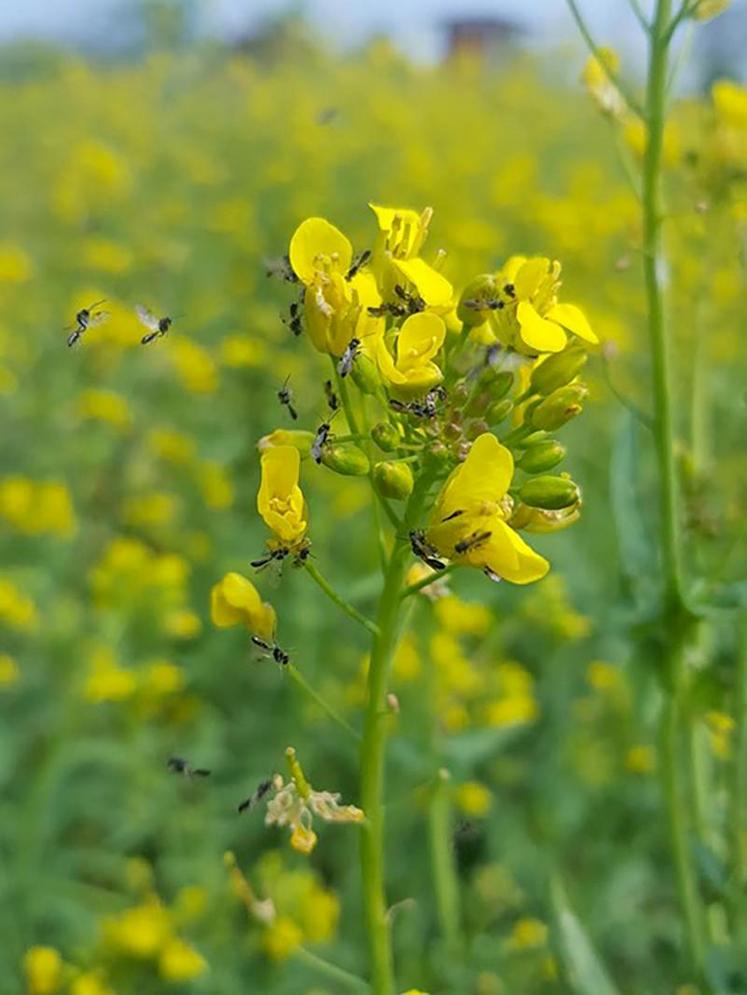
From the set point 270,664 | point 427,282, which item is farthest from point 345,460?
point 270,664

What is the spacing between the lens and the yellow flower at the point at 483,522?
77 cm

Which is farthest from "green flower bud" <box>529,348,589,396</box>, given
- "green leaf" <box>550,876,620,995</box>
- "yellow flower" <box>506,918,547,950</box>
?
"yellow flower" <box>506,918,547,950</box>

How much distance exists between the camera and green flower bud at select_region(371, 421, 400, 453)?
2.72ft

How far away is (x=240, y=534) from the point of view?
273 centimetres

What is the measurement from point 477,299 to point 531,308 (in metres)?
0.04

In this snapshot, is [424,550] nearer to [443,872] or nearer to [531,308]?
[531,308]

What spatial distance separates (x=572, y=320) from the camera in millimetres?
863

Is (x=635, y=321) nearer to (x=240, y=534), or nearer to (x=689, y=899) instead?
(x=240, y=534)

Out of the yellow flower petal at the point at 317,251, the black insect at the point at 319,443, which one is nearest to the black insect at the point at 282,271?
the yellow flower petal at the point at 317,251

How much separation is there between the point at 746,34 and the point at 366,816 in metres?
6.81

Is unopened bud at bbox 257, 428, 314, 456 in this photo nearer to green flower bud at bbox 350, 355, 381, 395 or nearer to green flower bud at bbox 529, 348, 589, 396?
green flower bud at bbox 350, 355, 381, 395

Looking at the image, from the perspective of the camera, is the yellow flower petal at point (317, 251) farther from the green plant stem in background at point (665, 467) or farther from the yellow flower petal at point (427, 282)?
the green plant stem in background at point (665, 467)

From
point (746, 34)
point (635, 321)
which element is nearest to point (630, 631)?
point (635, 321)

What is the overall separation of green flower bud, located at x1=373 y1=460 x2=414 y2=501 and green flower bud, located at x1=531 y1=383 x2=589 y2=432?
11cm
